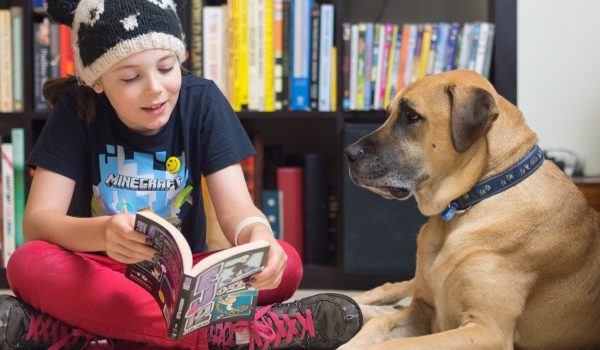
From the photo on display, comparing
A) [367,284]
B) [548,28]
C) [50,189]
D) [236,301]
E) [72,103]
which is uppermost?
[548,28]

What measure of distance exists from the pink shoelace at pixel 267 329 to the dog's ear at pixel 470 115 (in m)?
0.42

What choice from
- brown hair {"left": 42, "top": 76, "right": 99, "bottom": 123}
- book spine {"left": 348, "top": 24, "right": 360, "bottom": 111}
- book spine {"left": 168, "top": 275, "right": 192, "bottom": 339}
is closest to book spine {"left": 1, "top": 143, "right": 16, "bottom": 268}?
brown hair {"left": 42, "top": 76, "right": 99, "bottom": 123}

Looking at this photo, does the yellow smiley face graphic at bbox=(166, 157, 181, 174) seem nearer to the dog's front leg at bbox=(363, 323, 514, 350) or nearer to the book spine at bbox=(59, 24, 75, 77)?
the dog's front leg at bbox=(363, 323, 514, 350)

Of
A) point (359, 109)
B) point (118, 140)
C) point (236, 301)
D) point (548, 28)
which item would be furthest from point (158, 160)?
point (548, 28)

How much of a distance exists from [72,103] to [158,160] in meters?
0.20

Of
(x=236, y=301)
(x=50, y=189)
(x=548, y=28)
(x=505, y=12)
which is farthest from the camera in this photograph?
(x=548, y=28)

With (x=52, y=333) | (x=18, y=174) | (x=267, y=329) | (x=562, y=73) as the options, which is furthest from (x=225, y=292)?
(x=562, y=73)

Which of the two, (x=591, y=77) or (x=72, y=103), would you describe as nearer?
(x=72, y=103)

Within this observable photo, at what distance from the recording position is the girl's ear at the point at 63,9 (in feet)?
4.79

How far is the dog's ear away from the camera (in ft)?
4.61

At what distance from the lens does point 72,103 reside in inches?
60.9

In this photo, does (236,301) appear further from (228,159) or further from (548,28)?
(548,28)

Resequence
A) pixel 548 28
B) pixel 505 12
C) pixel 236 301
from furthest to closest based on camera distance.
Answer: pixel 548 28
pixel 505 12
pixel 236 301

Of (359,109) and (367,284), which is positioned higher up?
(359,109)
